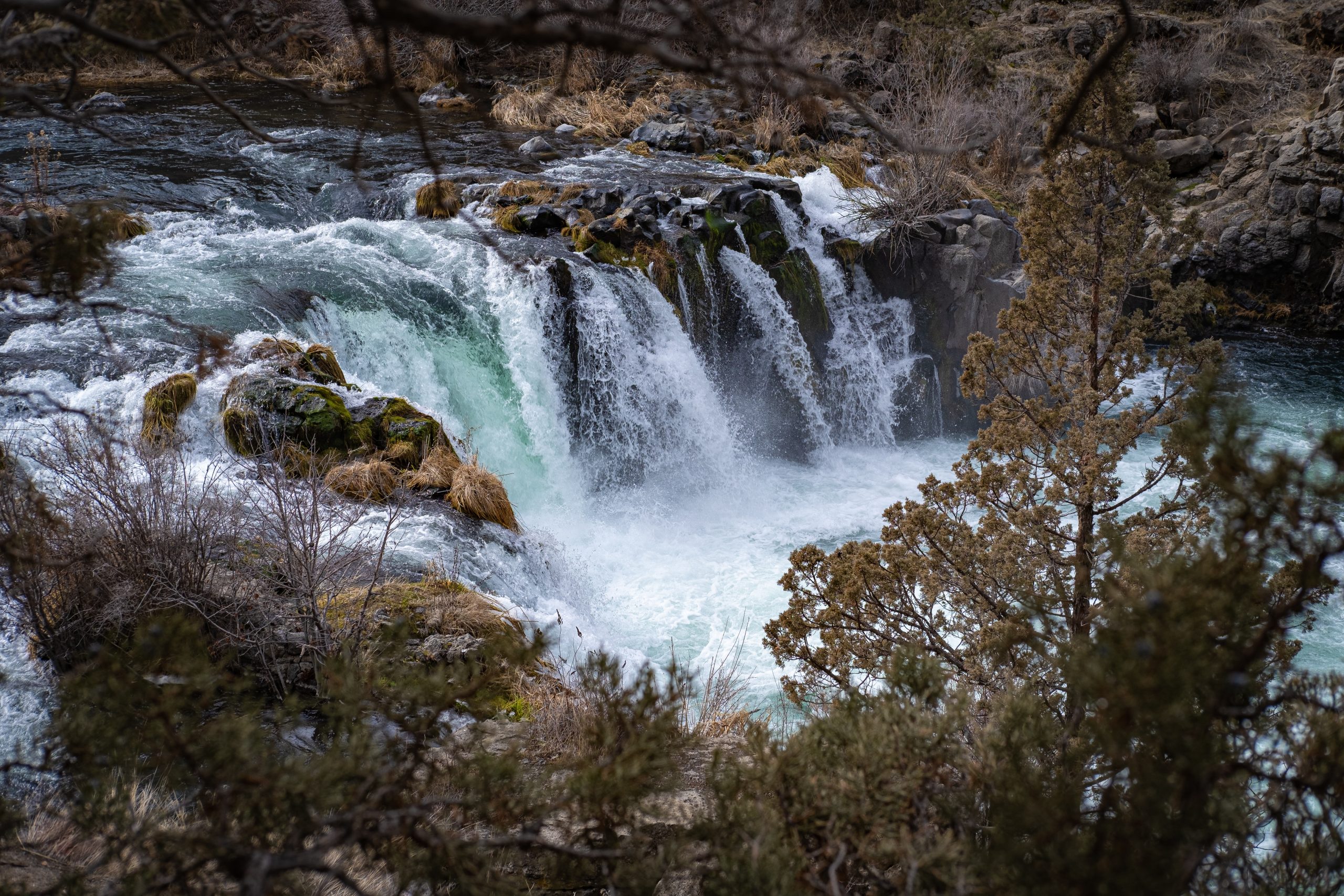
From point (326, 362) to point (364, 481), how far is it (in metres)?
1.65

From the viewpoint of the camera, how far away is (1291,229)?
12.1 m

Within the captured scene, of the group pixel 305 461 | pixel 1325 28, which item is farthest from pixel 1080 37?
pixel 305 461

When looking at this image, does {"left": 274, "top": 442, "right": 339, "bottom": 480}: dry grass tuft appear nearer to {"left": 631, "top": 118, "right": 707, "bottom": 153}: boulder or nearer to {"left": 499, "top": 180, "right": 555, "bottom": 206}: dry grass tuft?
{"left": 499, "top": 180, "right": 555, "bottom": 206}: dry grass tuft

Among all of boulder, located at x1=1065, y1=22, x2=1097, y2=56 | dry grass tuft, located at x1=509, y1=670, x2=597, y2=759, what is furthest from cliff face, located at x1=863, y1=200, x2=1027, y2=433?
boulder, located at x1=1065, y1=22, x2=1097, y2=56

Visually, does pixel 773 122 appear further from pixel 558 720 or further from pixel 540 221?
pixel 558 720

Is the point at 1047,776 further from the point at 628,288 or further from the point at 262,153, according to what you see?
the point at 262,153

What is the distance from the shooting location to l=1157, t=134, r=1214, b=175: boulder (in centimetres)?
1433

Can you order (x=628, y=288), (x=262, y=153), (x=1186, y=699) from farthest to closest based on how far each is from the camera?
(x=262, y=153) < (x=628, y=288) < (x=1186, y=699)

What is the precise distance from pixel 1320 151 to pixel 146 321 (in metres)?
14.8

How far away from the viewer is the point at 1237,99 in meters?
16.3

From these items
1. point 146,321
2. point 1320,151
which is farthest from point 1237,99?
point 146,321

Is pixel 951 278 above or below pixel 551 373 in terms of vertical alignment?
above

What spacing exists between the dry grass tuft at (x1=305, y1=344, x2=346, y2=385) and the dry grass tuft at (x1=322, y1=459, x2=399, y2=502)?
117 cm

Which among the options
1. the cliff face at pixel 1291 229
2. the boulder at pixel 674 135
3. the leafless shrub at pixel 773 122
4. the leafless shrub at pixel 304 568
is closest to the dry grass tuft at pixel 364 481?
the leafless shrub at pixel 304 568
